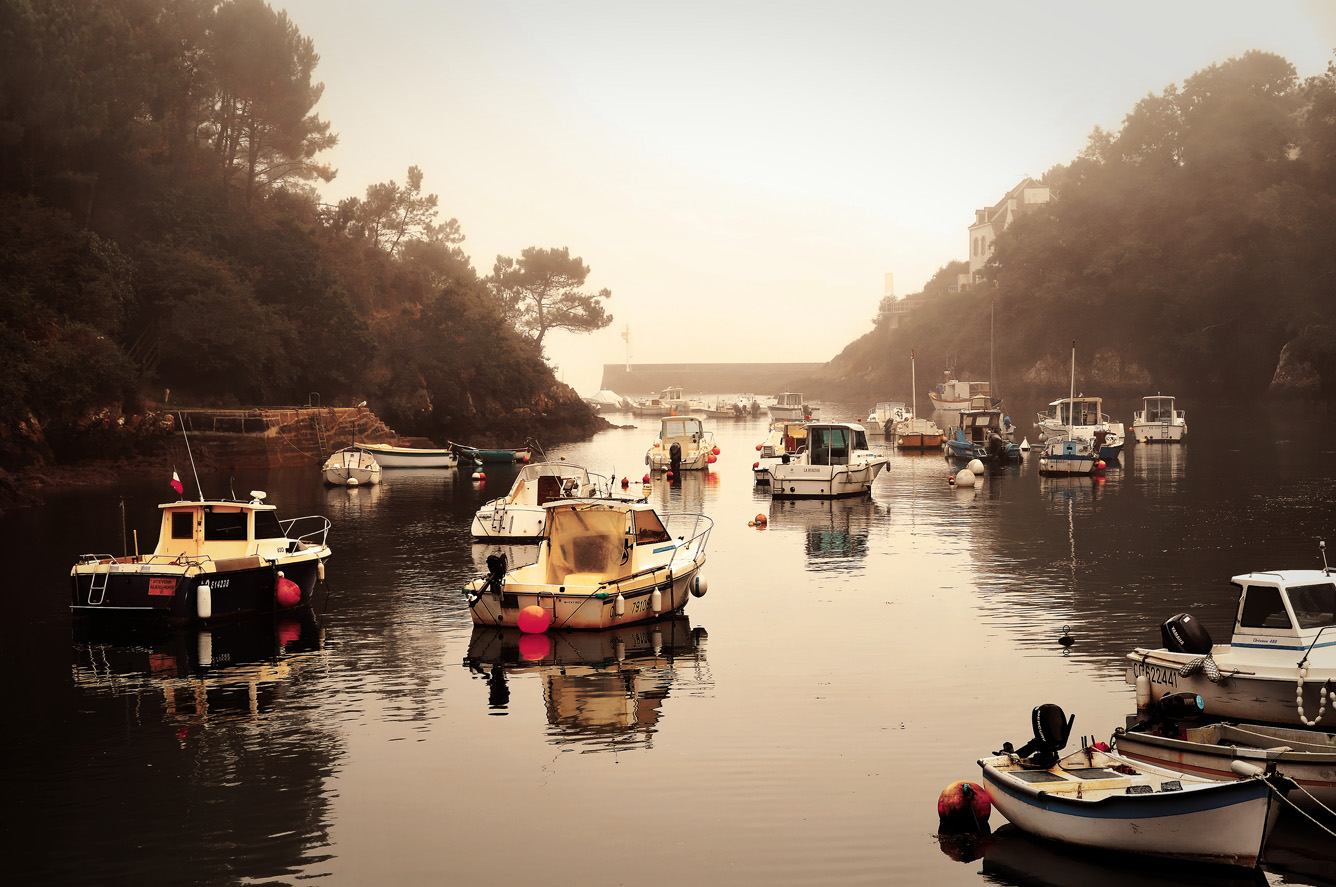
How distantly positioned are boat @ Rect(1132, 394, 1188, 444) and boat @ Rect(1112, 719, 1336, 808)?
69.0 meters

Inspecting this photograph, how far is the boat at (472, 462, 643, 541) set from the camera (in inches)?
1474

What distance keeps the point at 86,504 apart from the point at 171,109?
4215 centimetres

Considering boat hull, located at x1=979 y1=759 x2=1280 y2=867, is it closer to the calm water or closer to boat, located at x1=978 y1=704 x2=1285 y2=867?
boat, located at x1=978 y1=704 x2=1285 y2=867

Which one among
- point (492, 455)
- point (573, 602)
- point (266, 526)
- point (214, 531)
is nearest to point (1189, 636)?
point (573, 602)

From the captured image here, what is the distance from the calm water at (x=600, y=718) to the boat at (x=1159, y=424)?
42.6 metres

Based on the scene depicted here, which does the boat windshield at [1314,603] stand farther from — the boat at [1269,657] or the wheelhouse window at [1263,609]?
the wheelhouse window at [1263,609]

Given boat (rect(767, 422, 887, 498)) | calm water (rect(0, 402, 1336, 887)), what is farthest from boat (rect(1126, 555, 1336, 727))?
boat (rect(767, 422, 887, 498))

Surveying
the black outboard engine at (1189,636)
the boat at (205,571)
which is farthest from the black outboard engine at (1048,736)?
the boat at (205,571)

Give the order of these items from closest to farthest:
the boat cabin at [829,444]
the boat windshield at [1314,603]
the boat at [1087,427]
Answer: the boat windshield at [1314,603]
the boat cabin at [829,444]
the boat at [1087,427]

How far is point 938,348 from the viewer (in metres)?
175

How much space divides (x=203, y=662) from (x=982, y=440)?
54941 mm

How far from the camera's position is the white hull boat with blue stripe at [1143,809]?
11.6m

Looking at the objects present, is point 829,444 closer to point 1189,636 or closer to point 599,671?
point 599,671

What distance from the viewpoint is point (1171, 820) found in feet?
38.7
